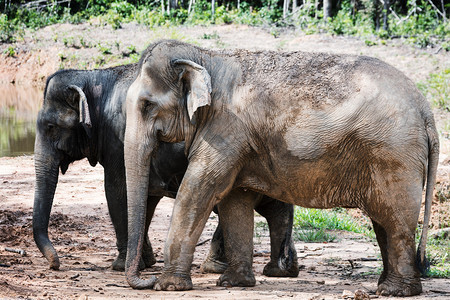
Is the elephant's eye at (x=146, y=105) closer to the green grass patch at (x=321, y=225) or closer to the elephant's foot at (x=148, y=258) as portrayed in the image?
the elephant's foot at (x=148, y=258)

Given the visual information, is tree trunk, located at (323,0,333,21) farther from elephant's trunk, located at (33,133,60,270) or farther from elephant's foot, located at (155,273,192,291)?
elephant's foot, located at (155,273,192,291)

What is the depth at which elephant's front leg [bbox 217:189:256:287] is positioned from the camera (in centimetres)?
600

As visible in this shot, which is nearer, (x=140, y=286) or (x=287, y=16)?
(x=140, y=286)

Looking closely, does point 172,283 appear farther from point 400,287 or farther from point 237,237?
point 400,287

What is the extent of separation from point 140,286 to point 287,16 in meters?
26.8

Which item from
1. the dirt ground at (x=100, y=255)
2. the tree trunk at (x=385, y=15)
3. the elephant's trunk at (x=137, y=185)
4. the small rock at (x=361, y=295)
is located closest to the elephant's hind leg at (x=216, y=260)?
the dirt ground at (x=100, y=255)

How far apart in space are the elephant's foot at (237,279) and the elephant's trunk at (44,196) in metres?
1.57

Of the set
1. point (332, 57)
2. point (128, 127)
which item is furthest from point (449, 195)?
point (128, 127)

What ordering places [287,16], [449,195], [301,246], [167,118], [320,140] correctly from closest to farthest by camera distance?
[320,140] → [167,118] → [301,246] → [449,195] → [287,16]

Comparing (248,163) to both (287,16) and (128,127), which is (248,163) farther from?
(287,16)

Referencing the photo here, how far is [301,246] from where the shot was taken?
7816 mm

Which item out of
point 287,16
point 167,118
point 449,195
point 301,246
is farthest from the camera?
point 287,16

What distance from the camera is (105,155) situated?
701cm

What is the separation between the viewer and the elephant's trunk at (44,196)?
6516 millimetres
